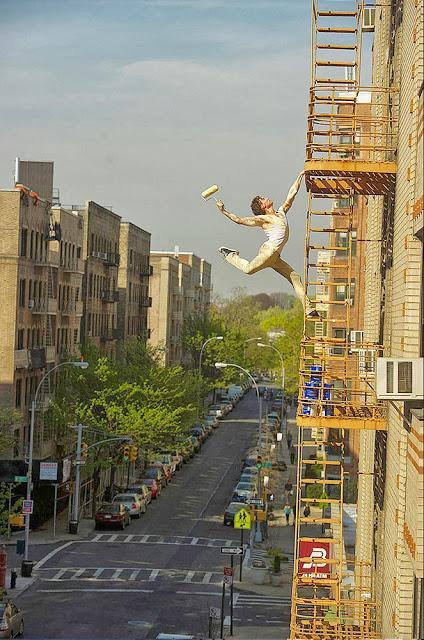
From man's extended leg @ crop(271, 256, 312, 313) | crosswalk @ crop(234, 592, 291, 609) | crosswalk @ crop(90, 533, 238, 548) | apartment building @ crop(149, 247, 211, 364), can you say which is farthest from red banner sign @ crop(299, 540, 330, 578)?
apartment building @ crop(149, 247, 211, 364)

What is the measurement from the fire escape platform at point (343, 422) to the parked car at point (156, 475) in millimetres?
56938

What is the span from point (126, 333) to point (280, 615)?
59445 mm

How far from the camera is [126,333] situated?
102m

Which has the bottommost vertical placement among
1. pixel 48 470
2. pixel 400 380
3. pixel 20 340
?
pixel 48 470

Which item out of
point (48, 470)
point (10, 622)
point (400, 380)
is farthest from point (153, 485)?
point (400, 380)

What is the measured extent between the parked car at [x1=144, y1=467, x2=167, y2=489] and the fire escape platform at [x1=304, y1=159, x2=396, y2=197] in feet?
185

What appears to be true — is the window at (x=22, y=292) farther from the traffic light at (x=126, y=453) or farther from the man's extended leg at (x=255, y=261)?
the man's extended leg at (x=255, y=261)

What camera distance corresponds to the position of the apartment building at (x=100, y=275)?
85.6 meters

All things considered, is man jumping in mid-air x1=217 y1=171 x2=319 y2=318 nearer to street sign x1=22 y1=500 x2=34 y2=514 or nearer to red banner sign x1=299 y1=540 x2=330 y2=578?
red banner sign x1=299 y1=540 x2=330 y2=578

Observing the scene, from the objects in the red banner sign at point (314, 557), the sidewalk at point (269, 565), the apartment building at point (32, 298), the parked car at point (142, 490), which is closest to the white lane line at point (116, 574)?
the sidewalk at point (269, 565)

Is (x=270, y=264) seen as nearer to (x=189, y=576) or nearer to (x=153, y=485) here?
(x=189, y=576)

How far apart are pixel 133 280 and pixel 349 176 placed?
84484 millimetres

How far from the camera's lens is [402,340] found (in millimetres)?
18328

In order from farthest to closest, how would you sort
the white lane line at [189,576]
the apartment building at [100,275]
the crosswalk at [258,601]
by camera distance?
the apartment building at [100,275], the white lane line at [189,576], the crosswalk at [258,601]
